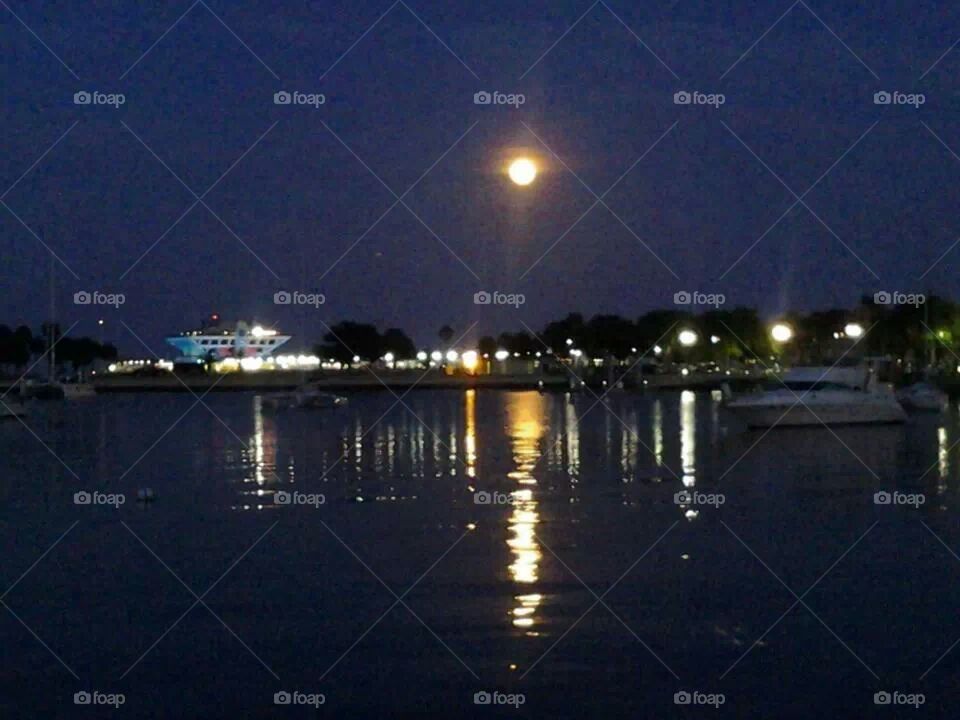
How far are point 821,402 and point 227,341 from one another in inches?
4609

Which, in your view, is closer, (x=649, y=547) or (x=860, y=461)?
(x=649, y=547)

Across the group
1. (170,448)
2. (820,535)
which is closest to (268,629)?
(820,535)

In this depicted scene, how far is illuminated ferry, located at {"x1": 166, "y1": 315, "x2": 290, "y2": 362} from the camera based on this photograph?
145m

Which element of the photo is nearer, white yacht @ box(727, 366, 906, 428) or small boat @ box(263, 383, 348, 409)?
white yacht @ box(727, 366, 906, 428)

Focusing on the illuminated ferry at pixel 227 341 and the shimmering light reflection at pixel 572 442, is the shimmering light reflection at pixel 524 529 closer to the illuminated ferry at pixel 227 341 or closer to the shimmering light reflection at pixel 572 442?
the shimmering light reflection at pixel 572 442

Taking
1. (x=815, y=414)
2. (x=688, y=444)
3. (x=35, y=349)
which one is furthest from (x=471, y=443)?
(x=35, y=349)

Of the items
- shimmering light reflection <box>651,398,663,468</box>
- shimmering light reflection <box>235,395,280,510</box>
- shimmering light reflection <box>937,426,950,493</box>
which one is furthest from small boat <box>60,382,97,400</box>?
shimmering light reflection <box>937,426,950,493</box>

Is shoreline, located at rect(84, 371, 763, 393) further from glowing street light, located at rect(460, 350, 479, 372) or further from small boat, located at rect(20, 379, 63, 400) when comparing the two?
small boat, located at rect(20, 379, 63, 400)

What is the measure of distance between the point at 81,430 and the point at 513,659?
1328 inches

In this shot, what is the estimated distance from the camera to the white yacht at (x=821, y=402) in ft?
116

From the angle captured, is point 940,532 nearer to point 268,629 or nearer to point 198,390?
point 268,629

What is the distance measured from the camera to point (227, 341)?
483 feet

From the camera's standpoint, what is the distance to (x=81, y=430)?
40.6 meters

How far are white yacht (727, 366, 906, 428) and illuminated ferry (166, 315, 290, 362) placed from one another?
10775cm
